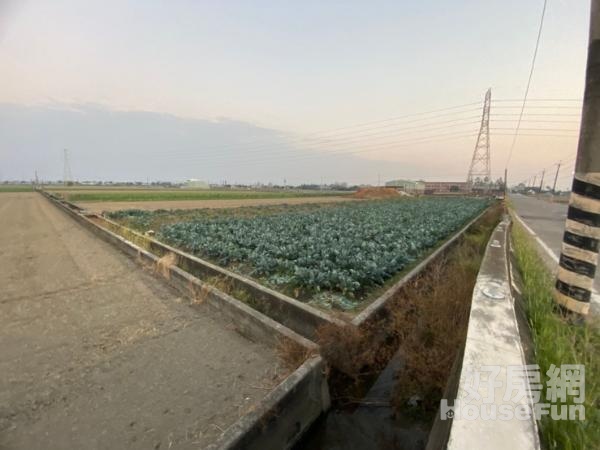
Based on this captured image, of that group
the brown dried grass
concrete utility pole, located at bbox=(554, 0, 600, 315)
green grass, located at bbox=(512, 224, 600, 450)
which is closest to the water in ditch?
green grass, located at bbox=(512, 224, 600, 450)

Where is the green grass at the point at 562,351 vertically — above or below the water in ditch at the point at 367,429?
above

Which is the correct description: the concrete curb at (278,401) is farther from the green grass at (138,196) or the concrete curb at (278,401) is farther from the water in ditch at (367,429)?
the green grass at (138,196)

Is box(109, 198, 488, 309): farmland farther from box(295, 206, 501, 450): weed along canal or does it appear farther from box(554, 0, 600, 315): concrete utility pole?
box(554, 0, 600, 315): concrete utility pole

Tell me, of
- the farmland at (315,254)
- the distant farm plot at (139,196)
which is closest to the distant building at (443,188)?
the distant farm plot at (139,196)

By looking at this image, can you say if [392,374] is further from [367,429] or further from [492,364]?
[492,364]

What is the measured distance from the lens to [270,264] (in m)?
6.57

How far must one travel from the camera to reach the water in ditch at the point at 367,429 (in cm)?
277

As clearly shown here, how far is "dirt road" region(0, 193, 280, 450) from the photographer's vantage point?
8.49 feet

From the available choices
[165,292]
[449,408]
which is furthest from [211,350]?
[449,408]

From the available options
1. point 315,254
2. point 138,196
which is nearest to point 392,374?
point 315,254

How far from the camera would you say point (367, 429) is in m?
2.94

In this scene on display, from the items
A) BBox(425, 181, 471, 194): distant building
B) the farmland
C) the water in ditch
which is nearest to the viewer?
the water in ditch

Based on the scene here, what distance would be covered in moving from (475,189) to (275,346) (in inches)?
3245

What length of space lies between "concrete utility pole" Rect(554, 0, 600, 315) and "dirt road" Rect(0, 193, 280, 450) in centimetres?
375
